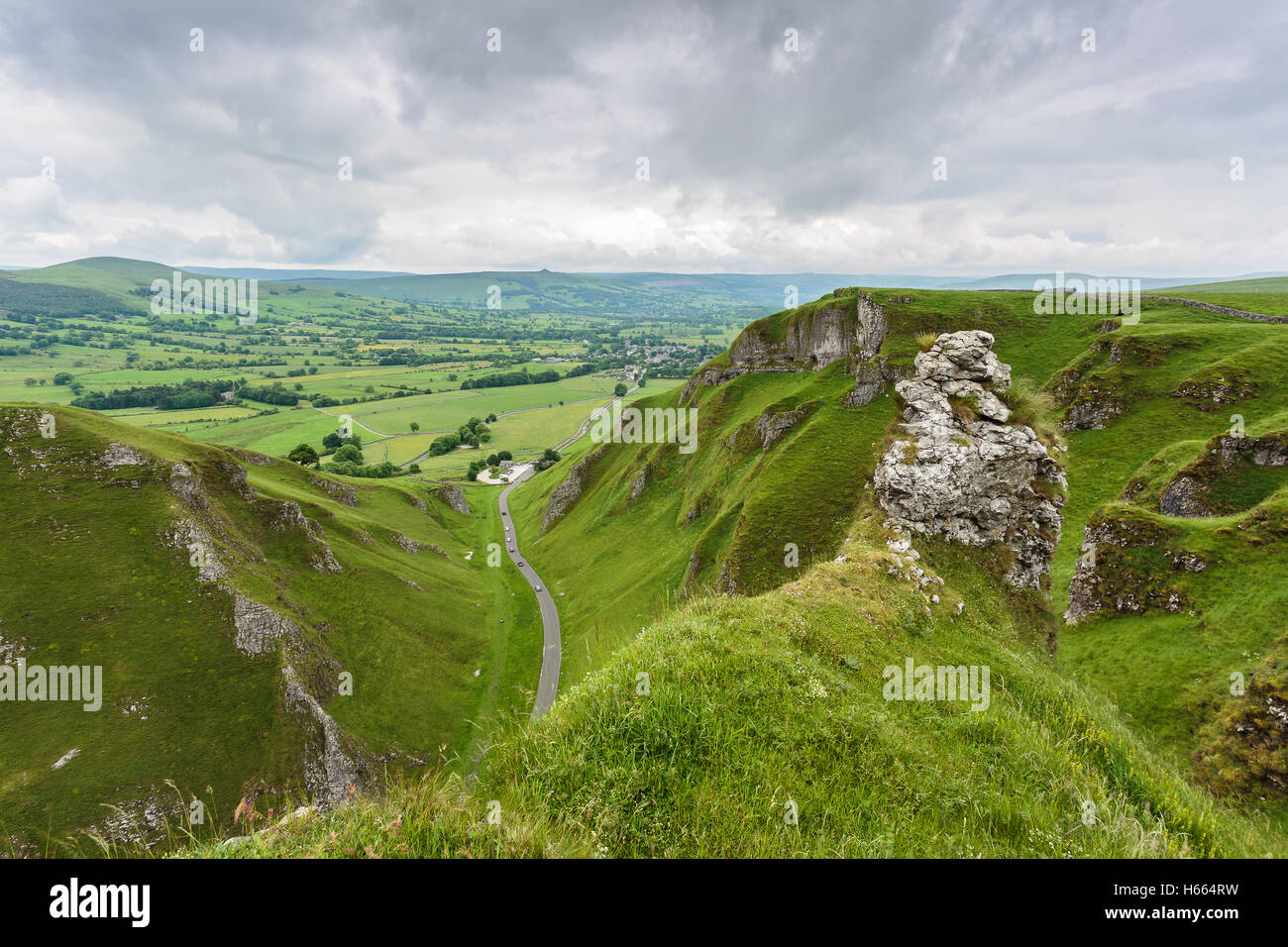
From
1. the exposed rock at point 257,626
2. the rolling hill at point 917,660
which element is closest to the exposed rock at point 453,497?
the rolling hill at point 917,660

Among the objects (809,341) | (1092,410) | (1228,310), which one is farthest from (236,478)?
(1228,310)

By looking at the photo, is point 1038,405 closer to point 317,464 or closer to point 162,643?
point 162,643

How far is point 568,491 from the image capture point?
10794cm

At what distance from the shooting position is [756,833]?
6848 mm

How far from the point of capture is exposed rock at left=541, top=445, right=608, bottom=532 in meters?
106

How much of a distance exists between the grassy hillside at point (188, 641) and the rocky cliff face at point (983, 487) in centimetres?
2719

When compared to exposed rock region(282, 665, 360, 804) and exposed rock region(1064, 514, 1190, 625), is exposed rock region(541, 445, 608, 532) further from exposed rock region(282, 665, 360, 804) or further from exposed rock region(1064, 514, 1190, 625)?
exposed rock region(1064, 514, 1190, 625)

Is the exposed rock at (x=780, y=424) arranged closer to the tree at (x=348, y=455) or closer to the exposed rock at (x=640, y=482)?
the exposed rock at (x=640, y=482)

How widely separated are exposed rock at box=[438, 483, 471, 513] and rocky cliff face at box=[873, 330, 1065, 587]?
109 m

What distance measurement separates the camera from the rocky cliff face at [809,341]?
277 ft

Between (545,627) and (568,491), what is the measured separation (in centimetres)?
4022

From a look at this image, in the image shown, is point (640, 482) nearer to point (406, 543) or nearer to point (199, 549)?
point (406, 543)
